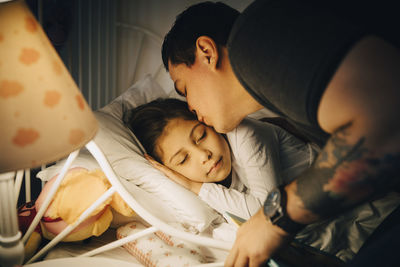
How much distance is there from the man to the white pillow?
42 cm

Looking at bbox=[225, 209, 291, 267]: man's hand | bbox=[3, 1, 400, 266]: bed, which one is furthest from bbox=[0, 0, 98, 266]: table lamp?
bbox=[225, 209, 291, 267]: man's hand

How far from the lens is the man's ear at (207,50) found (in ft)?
2.97

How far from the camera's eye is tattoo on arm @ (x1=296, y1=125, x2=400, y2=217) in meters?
0.47

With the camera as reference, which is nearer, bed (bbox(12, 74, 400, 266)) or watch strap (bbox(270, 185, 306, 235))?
watch strap (bbox(270, 185, 306, 235))

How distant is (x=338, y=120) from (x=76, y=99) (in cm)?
52

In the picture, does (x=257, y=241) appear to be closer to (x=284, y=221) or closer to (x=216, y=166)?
(x=284, y=221)

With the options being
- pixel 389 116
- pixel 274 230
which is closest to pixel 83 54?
pixel 274 230

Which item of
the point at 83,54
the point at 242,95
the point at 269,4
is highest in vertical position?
the point at 269,4

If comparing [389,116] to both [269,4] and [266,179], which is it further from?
[266,179]

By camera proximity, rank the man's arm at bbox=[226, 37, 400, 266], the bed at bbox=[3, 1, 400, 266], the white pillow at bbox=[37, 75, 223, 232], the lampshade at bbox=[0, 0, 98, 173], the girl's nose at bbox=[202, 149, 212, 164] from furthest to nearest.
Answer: the girl's nose at bbox=[202, 149, 212, 164]
the white pillow at bbox=[37, 75, 223, 232]
the bed at bbox=[3, 1, 400, 266]
the lampshade at bbox=[0, 0, 98, 173]
the man's arm at bbox=[226, 37, 400, 266]

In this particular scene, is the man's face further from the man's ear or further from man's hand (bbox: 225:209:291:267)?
man's hand (bbox: 225:209:291:267)

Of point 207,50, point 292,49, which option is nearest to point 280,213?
point 292,49

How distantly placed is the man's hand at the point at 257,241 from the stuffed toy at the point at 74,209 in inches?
18.6

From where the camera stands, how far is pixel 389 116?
43 centimetres
